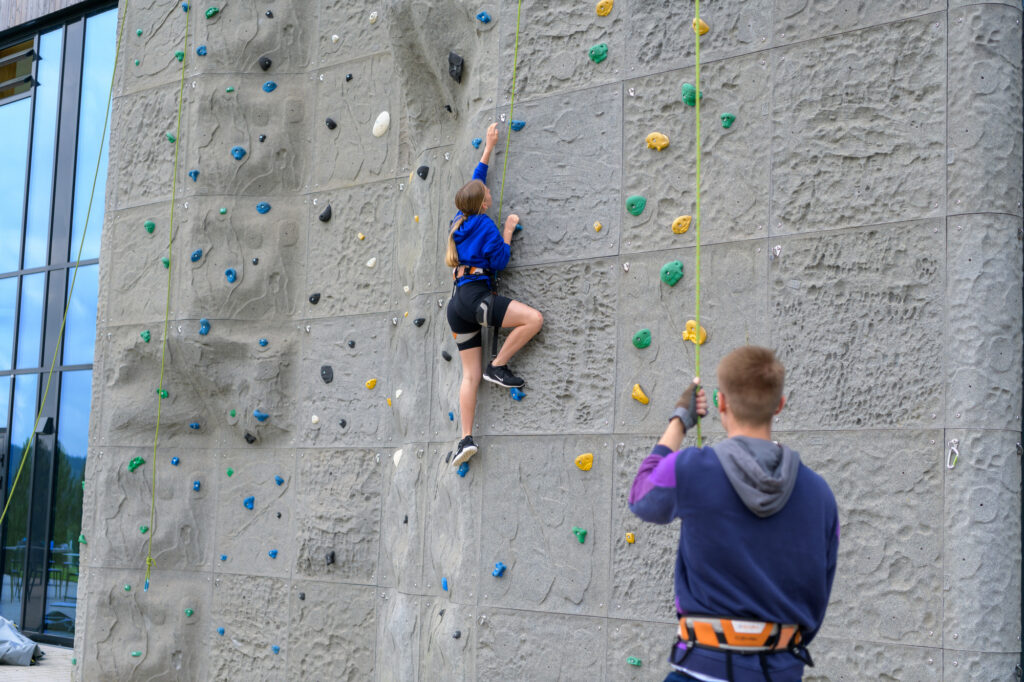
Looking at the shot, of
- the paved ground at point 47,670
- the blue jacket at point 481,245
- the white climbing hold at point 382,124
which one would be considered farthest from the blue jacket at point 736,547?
the paved ground at point 47,670

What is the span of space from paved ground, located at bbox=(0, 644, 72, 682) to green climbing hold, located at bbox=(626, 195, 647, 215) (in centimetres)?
646

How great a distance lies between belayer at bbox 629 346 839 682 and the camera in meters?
2.71

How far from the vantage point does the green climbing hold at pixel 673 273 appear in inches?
207

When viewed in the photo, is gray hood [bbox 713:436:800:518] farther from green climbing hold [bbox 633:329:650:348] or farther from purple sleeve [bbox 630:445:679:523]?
green climbing hold [bbox 633:329:650:348]

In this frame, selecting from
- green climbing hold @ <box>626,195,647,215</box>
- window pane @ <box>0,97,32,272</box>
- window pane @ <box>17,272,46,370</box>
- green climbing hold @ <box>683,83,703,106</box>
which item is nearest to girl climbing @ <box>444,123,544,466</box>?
green climbing hold @ <box>626,195,647,215</box>

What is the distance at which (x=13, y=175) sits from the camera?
12.2 meters

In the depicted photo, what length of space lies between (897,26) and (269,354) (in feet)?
15.1

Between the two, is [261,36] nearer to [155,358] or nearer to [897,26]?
[155,358]

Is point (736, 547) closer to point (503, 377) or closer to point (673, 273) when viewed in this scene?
point (673, 273)

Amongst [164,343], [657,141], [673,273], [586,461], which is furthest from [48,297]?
[673,273]

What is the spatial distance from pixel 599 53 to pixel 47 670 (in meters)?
7.39

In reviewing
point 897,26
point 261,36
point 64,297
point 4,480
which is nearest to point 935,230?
point 897,26

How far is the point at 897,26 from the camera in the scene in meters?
4.86

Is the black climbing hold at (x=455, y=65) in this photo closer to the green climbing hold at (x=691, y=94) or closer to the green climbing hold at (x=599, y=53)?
the green climbing hold at (x=599, y=53)
